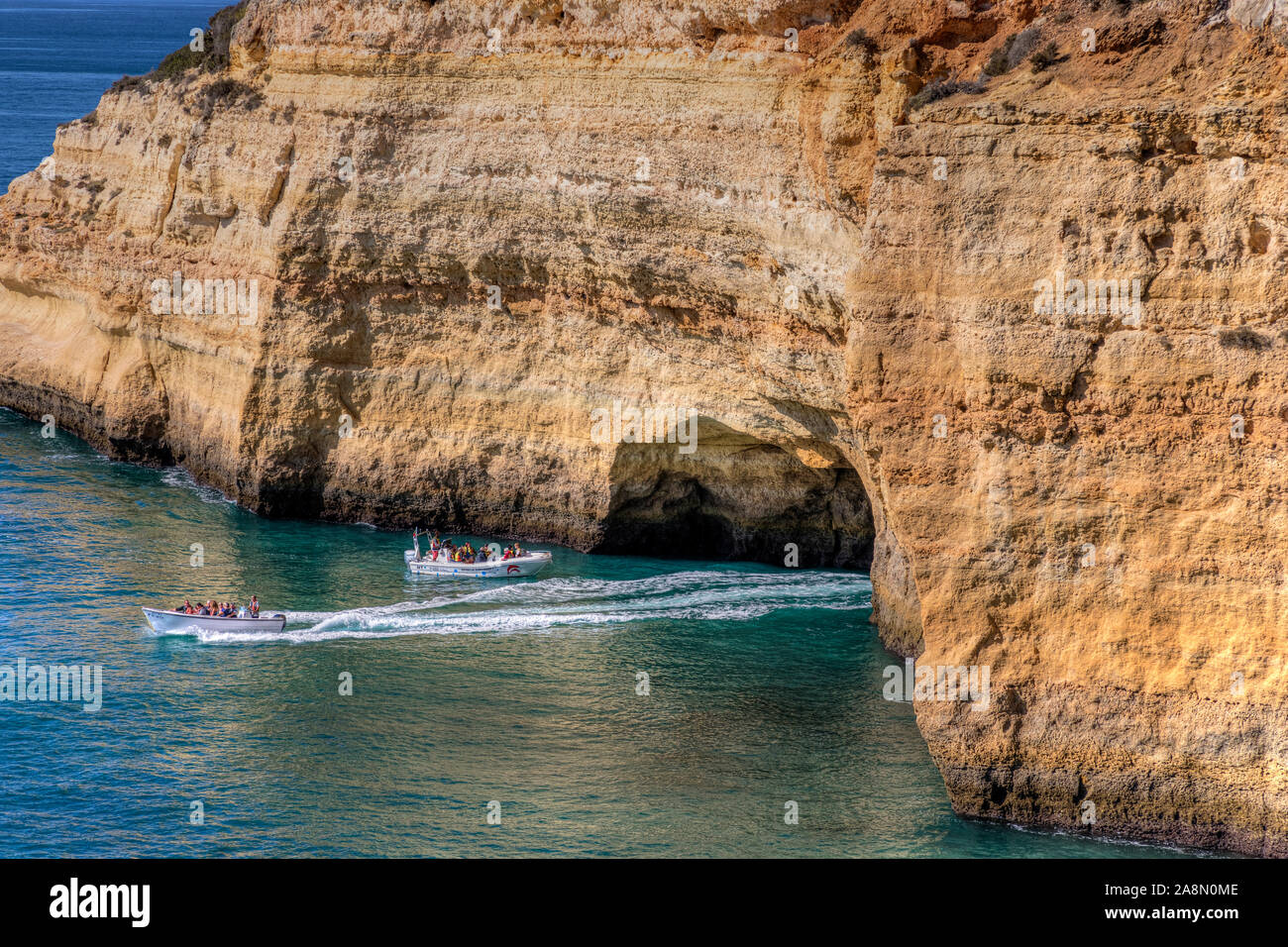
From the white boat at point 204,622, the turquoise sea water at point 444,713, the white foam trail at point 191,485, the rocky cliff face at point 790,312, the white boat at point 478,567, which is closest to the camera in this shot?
the rocky cliff face at point 790,312

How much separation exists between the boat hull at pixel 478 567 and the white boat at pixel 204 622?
5478mm

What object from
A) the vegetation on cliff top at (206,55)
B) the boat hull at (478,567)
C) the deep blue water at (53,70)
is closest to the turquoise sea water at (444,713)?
the boat hull at (478,567)

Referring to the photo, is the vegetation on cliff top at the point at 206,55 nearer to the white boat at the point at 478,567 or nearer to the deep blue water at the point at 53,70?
the white boat at the point at 478,567

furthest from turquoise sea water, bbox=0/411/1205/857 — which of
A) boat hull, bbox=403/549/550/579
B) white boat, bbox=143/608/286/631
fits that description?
boat hull, bbox=403/549/550/579

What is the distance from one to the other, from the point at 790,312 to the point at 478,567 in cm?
1142

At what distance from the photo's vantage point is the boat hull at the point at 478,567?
1590 inches

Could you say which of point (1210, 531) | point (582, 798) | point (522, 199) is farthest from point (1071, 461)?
point (522, 199)

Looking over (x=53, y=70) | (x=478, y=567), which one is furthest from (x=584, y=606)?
(x=53, y=70)

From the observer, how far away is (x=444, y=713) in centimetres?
3103

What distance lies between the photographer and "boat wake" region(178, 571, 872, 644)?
36.2 meters

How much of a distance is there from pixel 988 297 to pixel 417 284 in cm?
2227

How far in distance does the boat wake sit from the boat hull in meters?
0.91

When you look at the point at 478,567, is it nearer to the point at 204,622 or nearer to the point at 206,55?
the point at 204,622

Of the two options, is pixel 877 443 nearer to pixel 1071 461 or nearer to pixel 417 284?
pixel 1071 461
